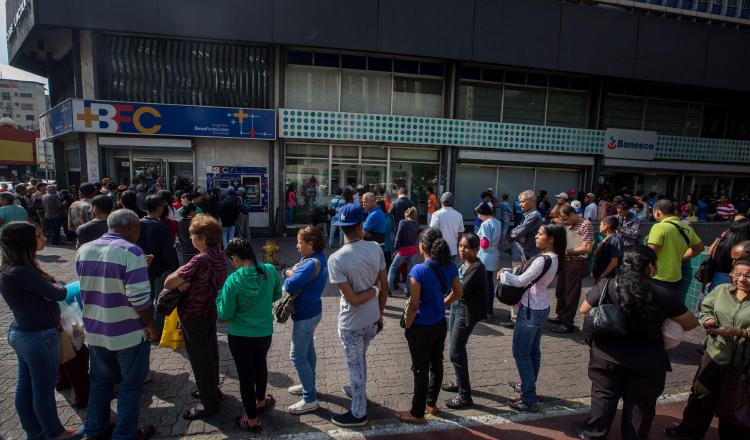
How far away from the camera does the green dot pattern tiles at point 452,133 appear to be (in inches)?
497

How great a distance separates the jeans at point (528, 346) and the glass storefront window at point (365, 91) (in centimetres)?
1142

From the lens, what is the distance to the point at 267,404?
12.1ft

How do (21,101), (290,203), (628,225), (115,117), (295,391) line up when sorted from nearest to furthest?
(295,391) → (628,225) → (115,117) → (290,203) → (21,101)

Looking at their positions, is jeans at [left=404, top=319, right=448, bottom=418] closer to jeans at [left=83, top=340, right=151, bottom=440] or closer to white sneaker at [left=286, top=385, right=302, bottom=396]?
white sneaker at [left=286, top=385, right=302, bottom=396]

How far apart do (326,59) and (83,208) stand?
30.7 ft

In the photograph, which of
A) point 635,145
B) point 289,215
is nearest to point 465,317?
point 289,215

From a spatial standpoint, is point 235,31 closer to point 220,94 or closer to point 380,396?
point 220,94

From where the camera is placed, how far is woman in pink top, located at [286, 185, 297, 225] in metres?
12.9

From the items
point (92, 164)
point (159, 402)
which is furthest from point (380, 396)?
point (92, 164)

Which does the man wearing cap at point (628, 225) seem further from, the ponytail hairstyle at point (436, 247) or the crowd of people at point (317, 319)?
the ponytail hairstyle at point (436, 247)

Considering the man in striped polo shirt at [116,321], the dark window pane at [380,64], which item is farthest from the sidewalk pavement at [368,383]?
the dark window pane at [380,64]

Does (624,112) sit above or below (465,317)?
above

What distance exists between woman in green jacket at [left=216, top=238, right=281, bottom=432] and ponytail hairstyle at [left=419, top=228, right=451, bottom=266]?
4.36 ft

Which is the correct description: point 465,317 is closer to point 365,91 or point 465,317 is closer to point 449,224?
point 449,224
